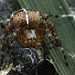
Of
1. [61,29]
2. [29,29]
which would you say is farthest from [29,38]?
[61,29]

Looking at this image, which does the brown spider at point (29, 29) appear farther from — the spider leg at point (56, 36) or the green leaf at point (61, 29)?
the green leaf at point (61, 29)

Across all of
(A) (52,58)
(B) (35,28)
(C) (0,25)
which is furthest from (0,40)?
(A) (52,58)

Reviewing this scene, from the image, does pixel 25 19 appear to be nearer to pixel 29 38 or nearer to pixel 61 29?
pixel 29 38

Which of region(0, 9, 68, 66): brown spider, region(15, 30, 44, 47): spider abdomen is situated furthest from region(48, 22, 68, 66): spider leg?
region(15, 30, 44, 47): spider abdomen

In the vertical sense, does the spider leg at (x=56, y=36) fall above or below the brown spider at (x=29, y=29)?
below

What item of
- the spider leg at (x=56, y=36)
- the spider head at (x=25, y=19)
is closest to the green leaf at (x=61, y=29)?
the spider leg at (x=56, y=36)
